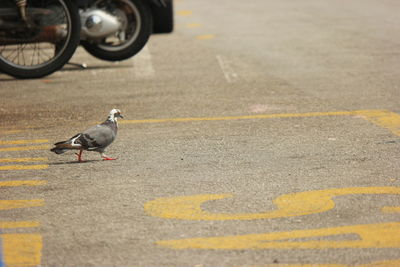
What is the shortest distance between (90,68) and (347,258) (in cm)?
871

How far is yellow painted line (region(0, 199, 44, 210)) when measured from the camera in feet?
23.5

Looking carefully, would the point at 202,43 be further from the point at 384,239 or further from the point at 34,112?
the point at 384,239

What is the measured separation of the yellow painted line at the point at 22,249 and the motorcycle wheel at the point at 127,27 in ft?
24.3

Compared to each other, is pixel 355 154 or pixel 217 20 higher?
pixel 355 154

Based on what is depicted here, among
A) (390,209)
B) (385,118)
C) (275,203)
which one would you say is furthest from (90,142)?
(385,118)

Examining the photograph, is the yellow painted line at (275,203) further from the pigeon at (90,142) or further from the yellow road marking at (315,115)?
the yellow road marking at (315,115)

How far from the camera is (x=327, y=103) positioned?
1095 cm

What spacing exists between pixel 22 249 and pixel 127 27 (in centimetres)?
795

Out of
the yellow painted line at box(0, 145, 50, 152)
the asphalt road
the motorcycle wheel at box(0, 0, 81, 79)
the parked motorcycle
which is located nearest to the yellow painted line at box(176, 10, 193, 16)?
the asphalt road

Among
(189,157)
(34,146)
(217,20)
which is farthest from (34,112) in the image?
(217,20)

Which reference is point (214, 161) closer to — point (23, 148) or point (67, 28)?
point (23, 148)

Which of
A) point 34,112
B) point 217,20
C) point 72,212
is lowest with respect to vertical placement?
point 217,20

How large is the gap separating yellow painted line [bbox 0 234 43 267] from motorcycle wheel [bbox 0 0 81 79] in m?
5.98

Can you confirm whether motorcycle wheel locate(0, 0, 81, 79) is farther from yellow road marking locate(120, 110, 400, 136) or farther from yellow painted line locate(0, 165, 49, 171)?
yellow painted line locate(0, 165, 49, 171)
